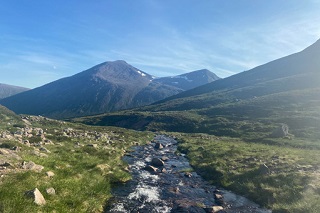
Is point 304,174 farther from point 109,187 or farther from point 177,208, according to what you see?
point 109,187

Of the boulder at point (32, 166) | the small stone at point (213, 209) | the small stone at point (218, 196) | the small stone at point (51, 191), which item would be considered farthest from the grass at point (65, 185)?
the small stone at point (218, 196)

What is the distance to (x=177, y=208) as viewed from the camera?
706 inches

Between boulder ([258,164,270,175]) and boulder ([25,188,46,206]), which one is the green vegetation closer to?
boulder ([258,164,270,175])

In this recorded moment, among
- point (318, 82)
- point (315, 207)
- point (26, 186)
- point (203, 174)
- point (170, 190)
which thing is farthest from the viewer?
point (318, 82)

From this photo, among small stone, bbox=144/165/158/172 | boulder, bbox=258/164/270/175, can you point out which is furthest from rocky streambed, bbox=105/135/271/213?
boulder, bbox=258/164/270/175

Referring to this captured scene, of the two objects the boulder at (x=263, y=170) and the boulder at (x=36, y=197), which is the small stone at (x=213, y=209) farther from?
the boulder at (x=36, y=197)

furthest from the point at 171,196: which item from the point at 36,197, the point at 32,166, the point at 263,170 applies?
the point at 263,170

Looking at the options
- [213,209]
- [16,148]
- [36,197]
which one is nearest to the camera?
[36,197]

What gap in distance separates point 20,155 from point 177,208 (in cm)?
1264

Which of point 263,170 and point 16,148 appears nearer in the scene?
point 16,148

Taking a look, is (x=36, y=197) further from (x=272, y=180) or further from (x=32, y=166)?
(x=272, y=180)

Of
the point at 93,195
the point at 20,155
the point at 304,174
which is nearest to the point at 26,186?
the point at 93,195

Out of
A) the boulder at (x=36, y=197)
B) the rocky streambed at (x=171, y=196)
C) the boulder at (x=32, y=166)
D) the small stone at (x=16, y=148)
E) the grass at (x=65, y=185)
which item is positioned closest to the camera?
the grass at (x=65, y=185)

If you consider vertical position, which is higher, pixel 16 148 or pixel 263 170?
pixel 16 148
